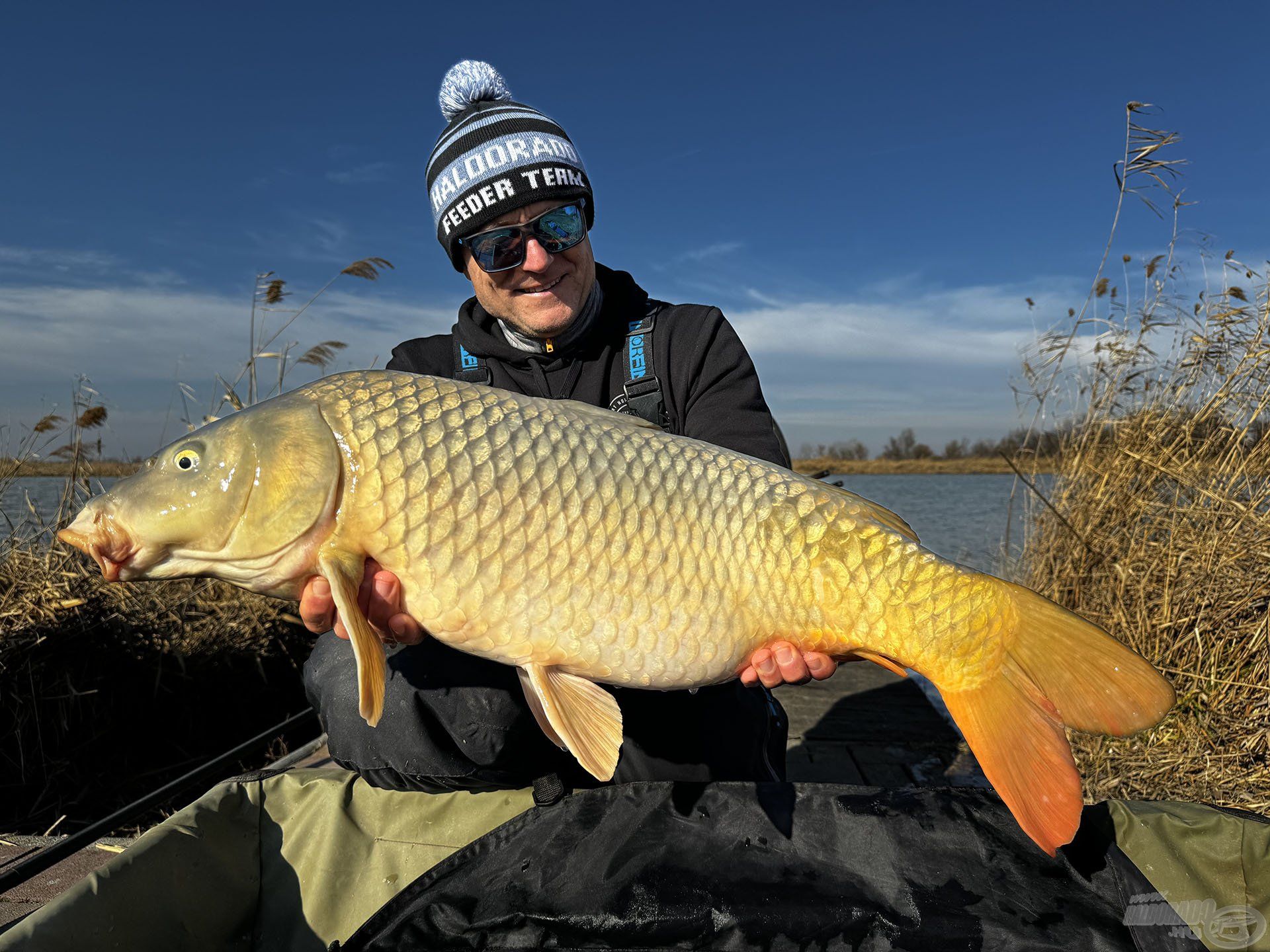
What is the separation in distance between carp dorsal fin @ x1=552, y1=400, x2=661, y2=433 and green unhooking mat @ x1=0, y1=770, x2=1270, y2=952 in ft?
2.01

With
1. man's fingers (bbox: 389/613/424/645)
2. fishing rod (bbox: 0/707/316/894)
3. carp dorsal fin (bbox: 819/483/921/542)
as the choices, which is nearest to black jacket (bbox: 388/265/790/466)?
carp dorsal fin (bbox: 819/483/921/542)

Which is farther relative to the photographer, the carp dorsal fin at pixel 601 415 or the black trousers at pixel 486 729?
the black trousers at pixel 486 729

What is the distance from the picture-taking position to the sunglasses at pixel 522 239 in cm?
189

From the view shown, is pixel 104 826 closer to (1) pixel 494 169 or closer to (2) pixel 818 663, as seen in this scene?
(2) pixel 818 663

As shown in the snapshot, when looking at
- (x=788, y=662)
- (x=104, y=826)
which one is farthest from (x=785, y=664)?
(x=104, y=826)

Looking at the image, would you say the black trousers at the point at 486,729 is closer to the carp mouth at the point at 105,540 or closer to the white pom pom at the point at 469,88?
the carp mouth at the point at 105,540

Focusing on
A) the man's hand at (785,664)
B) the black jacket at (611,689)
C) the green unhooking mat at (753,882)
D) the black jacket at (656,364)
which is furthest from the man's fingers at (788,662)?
the black jacket at (656,364)

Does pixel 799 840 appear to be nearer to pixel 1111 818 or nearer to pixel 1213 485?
pixel 1111 818

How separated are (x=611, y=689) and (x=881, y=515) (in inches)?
31.6

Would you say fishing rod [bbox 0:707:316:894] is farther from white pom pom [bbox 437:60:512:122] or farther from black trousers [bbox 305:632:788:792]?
white pom pom [bbox 437:60:512:122]

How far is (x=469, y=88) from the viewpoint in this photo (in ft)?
7.14

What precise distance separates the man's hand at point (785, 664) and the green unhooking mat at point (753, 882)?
0.67 ft

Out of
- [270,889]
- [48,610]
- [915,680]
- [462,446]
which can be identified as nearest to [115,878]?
[270,889]

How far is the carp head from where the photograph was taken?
120cm
